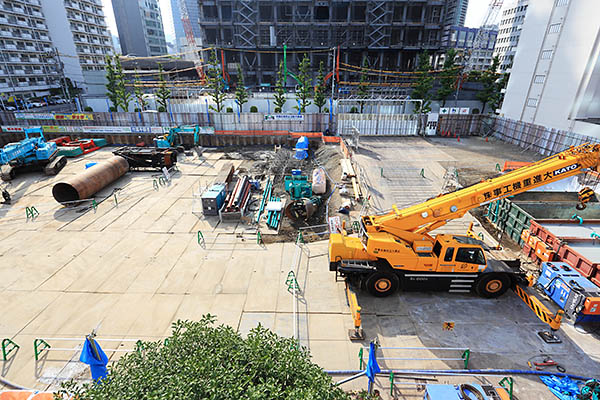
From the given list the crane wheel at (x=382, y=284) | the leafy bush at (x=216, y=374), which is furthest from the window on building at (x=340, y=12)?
the leafy bush at (x=216, y=374)

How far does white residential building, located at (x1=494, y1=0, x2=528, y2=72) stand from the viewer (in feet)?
306

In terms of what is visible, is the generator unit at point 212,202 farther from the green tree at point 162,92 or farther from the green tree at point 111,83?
the green tree at point 111,83

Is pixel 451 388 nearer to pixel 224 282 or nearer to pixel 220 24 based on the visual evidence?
pixel 224 282

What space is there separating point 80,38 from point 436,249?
103m

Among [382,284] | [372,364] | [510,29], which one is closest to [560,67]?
[382,284]

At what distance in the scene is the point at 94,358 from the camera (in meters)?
8.38

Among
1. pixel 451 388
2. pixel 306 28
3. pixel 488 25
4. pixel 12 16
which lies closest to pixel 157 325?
pixel 451 388

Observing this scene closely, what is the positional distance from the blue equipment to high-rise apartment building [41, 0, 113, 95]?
58.6 m

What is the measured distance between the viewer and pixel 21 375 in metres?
9.82

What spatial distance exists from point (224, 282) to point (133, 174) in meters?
19.9

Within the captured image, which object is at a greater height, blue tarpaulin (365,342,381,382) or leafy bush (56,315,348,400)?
leafy bush (56,315,348,400)

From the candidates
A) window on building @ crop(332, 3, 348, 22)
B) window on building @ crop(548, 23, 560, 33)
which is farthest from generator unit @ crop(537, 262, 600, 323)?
window on building @ crop(332, 3, 348, 22)

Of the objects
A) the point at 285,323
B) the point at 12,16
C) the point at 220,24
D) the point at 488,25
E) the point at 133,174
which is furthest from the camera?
the point at 488,25

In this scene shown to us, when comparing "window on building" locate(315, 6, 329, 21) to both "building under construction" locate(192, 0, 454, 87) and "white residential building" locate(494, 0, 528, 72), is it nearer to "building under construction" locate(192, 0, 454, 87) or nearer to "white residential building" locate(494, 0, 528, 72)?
"building under construction" locate(192, 0, 454, 87)
